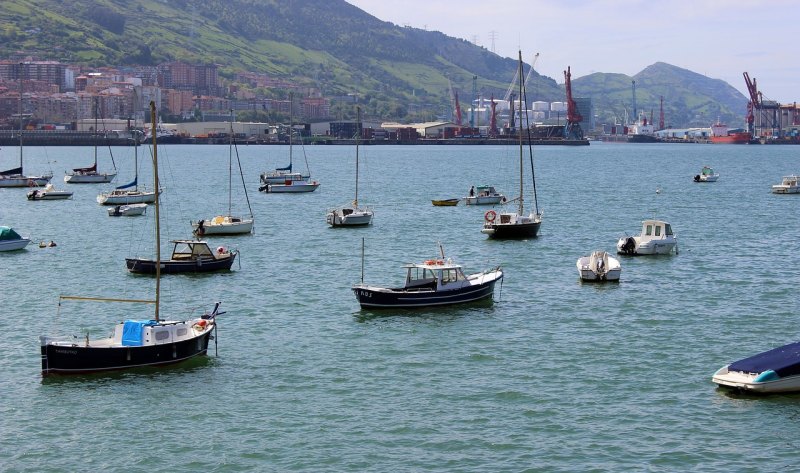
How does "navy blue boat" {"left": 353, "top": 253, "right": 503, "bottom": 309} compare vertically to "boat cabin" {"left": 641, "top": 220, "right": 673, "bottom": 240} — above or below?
below

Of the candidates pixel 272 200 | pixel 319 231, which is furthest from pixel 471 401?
pixel 272 200

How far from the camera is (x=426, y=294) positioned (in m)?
52.1

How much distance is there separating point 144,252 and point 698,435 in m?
50.1

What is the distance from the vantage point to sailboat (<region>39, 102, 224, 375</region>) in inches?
1583

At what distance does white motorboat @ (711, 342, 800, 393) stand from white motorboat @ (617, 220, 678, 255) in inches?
1279

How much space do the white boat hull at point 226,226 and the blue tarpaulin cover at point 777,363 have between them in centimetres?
5201

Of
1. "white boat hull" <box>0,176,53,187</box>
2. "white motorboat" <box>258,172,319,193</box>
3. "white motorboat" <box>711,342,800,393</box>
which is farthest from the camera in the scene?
"white boat hull" <box>0,176,53,187</box>

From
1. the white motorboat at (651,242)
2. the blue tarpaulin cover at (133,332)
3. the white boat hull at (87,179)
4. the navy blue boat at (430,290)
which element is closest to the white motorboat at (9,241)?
the navy blue boat at (430,290)

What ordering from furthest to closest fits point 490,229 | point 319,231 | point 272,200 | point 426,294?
point 272,200
point 319,231
point 490,229
point 426,294

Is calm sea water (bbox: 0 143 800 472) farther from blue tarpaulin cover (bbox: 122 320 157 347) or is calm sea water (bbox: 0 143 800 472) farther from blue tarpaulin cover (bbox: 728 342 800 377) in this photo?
→ blue tarpaulin cover (bbox: 122 320 157 347)

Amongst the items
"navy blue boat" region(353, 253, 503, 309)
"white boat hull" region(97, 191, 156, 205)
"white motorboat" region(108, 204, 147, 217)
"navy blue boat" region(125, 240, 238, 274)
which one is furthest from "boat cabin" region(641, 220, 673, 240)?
"white boat hull" region(97, 191, 156, 205)

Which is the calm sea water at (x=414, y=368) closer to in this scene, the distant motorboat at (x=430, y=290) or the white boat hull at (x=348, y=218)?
the distant motorboat at (x=430, y=290)

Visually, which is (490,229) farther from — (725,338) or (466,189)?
(466,189)

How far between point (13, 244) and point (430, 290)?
116 feet
